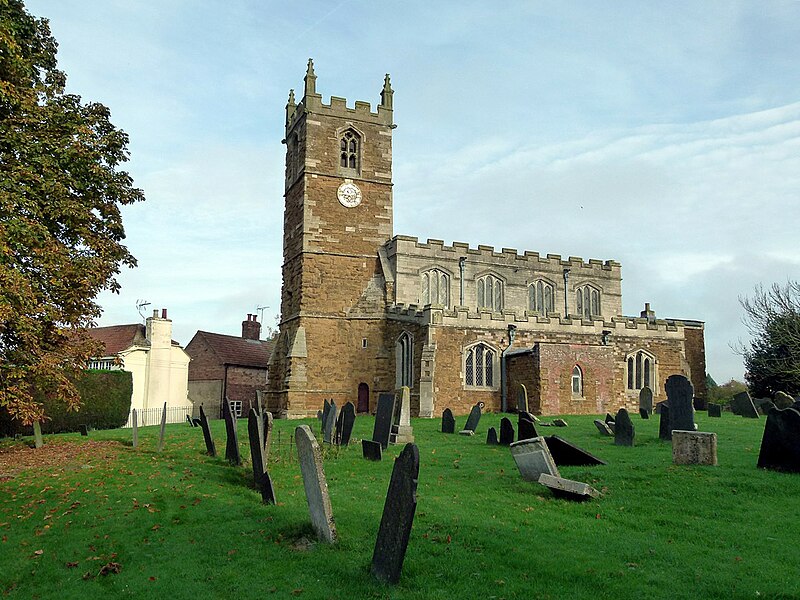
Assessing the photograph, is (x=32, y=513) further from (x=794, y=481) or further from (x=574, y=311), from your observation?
(x=574, y=311)

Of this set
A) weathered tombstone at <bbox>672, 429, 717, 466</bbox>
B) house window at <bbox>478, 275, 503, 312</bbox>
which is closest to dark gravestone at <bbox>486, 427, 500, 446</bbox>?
weathered tombstone at <bbox>672, 429, 717, 466</bbox>

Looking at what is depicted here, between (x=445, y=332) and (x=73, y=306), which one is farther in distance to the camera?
(x=445, y=332)

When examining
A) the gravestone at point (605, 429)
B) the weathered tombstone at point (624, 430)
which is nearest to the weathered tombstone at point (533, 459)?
the weathered tombstone at point (624, 430)

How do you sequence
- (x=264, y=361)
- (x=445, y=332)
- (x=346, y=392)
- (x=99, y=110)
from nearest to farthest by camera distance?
1. (x=99, y=110)
2. (x=445, y=332)
3. (x=346, y=392)
4. (x=264, y=361)

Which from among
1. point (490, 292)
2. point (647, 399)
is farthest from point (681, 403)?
point (490, 292)

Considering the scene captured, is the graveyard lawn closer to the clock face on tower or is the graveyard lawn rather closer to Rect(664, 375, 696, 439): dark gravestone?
Rect(664, 375, 696, 439): dark gravestone

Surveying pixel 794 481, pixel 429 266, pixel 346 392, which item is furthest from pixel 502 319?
pixel 794 481

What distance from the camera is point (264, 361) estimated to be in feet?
142

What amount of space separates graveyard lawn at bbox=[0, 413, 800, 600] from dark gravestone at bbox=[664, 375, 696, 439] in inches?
31.4

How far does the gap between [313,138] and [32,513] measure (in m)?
25.7

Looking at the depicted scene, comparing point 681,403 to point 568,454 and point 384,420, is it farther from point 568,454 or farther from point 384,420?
point 384,420

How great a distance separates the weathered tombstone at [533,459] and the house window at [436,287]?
22.6m

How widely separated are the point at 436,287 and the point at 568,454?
22413mm

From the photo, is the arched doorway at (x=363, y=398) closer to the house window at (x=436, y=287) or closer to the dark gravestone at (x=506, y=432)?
the house window at (x=436, y=287)
